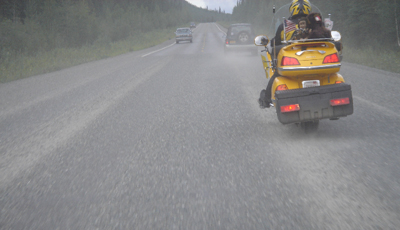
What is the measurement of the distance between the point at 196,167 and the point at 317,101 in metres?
1.82

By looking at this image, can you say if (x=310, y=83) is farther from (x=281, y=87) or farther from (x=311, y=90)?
(x=281, y=87)

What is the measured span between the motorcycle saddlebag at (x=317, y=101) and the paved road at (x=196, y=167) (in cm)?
42

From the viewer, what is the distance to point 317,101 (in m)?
4.70

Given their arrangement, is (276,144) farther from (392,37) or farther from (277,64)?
(392,37)

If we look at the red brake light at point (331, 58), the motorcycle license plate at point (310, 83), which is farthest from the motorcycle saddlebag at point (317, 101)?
the red brake light at point (331, 58)

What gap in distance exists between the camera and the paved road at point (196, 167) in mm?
2990

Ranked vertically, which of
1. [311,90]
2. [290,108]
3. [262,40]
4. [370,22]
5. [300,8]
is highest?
[300,8]

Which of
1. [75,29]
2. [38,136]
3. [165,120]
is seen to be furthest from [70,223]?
[75,29]

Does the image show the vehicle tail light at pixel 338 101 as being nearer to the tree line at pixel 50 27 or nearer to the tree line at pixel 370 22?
the tree line at pixel 370 22

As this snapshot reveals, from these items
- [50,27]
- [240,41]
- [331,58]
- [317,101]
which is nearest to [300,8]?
[331,58]

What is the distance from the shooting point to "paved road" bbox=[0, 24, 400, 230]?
2990 millimetres

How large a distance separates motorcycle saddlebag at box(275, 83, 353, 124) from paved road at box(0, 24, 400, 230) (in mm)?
421

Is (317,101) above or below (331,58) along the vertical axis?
below

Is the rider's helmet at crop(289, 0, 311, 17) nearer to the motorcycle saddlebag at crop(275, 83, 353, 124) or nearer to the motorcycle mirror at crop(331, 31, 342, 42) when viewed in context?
the motorcycle mirror at crop(331, 31, 342, 42)
